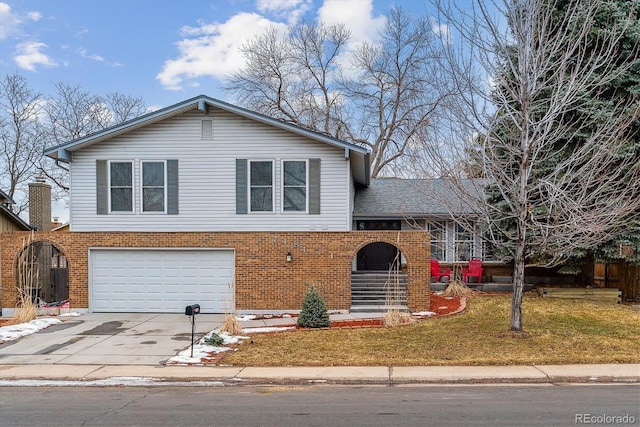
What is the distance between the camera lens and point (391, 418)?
545 centimetres

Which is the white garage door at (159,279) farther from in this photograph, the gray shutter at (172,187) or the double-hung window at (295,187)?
the double-hung window at (295,187)

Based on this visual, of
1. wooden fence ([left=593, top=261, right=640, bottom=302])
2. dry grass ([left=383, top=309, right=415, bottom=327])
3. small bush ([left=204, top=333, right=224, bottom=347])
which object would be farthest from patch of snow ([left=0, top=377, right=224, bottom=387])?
wooden fence ([left=593, top=261, right=640, bottom=302])

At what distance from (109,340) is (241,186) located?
235 inches

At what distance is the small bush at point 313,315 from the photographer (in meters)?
11.0

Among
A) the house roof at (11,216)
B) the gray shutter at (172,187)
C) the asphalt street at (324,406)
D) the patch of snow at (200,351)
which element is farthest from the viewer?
the house roof at (11,216)

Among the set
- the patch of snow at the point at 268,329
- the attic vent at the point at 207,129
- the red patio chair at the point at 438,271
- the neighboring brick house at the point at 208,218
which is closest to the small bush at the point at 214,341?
the patch of snow at the point at 268,329

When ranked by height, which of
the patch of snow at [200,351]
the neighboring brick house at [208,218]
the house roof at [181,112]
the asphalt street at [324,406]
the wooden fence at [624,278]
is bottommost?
the patch of snow at [200,351]

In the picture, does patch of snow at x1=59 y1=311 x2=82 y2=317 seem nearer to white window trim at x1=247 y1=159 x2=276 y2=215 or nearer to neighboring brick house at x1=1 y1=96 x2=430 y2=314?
neighboring brick house at x1=1 y1=96 x2=430 y2=314

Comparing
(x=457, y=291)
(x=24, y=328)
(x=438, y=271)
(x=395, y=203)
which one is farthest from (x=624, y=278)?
(x=24, y=328)

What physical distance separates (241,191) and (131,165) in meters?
3.78

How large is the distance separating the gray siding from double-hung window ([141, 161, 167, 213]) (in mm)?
204

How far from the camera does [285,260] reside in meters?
13.5

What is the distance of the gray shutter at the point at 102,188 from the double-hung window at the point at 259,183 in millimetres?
4768

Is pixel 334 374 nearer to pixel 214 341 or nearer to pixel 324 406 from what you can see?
pixel 324 406
